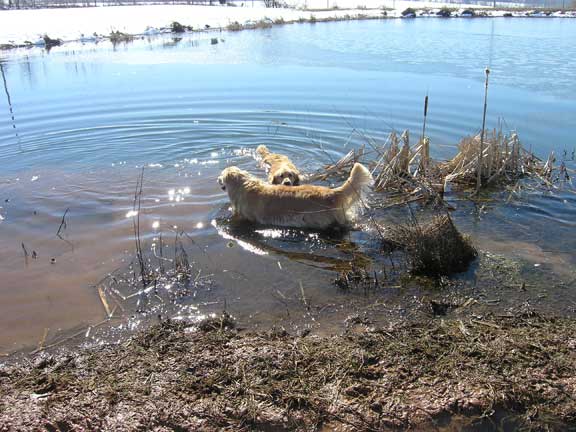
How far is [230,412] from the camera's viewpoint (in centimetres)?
374

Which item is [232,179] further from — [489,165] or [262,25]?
[262,25]

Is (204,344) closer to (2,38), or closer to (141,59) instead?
(141,59)

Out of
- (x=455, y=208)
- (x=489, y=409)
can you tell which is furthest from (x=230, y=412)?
(x=455, y=208)

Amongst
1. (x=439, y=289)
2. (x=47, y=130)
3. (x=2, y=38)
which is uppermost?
(x=2, y=38)

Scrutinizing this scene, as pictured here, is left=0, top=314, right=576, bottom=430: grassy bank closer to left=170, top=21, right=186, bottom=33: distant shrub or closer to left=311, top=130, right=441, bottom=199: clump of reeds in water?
left=311, top=130, right=441, bottom=199: clump of reeds in water

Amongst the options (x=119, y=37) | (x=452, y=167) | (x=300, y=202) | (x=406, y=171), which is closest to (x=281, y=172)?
(x=300, y=202)

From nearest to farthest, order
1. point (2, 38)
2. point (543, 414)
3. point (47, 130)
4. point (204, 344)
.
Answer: point (543, 414) < point (204, 344) < point (47, 130) < point (2, 38)

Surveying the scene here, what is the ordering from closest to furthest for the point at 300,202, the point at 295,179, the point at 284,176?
1. the point at 300,202
2. the point at 284,176
3. the point at 295,179

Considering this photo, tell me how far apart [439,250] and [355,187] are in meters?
1.45

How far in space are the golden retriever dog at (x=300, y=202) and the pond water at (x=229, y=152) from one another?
0.28m

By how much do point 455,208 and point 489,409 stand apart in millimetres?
4510

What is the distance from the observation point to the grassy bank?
12.1 feet

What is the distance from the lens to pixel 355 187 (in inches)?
267

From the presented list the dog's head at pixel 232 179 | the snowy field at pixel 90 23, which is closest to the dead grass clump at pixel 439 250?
the dog's head at pixel 232 179
